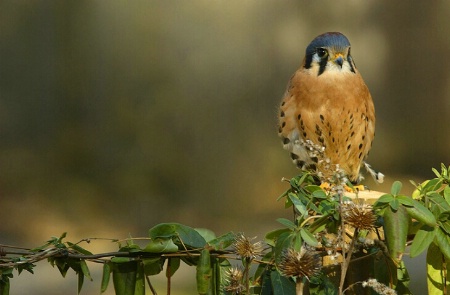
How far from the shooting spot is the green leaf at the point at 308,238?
35.7 inches

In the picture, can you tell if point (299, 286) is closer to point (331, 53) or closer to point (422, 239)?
point (422, 239)

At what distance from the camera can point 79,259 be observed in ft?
3.24

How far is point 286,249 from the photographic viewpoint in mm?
927

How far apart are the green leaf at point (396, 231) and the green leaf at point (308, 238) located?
81mm

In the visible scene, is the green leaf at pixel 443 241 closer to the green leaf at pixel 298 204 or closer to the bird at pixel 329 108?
the green leaf at pixel 298 204

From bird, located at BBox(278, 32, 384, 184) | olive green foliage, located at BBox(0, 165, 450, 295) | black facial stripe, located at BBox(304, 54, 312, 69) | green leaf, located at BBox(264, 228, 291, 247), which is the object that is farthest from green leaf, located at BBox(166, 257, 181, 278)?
black facial stripe, located at BBox(304, 54, 312, 69)

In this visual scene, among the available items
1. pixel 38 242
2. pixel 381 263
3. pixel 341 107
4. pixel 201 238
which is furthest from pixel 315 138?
pixel 38 242

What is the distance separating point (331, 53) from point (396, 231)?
0.70 meters

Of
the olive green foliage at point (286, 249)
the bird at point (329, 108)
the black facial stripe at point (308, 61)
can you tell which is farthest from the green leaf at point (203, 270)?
the black facial stripe at point (308, 61)

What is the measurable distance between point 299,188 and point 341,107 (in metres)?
0.60

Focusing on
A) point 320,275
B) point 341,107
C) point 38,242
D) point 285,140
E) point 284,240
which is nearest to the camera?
point 284,240

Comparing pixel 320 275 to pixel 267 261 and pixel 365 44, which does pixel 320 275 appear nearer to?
pixel 267 261

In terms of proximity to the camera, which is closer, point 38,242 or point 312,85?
point 312,85

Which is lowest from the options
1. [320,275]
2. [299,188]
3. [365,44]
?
[320,275]
